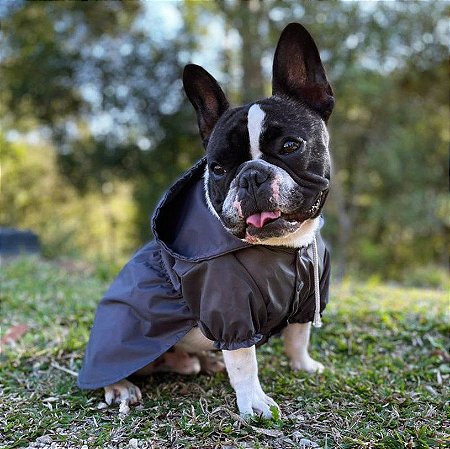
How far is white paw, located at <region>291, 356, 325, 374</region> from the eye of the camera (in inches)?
150

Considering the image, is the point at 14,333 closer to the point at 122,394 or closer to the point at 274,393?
the point at 122,394

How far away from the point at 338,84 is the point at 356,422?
31.9 feet

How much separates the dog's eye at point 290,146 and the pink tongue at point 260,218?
296 millimetres

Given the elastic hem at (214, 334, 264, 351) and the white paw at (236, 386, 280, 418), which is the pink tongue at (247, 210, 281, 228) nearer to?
the elastic hem at (214, 334, 264, 351)

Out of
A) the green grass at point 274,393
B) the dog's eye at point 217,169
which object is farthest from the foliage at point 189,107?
the dog's eye at point 217,169

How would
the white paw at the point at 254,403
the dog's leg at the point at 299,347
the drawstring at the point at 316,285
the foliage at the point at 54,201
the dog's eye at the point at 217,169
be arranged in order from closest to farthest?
1. the dog's eye at the point at 217,169
2. the white paw at the point at 254,403
3. the drawstring at the point at 316,285
4. the dog's leg at the point at 299,347
5. the foliage at the point at 54,201

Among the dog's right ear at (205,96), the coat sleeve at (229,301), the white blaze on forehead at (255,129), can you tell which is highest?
the dog's right ear at (205,96)

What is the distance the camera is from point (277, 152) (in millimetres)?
2832

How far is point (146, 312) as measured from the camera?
331 centimetres

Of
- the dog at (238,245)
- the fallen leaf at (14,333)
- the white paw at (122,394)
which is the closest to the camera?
the dog at (238,245)

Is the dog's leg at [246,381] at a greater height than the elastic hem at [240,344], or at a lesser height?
lesser

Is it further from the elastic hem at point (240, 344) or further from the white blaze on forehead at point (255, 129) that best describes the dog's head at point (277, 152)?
the elastic hem at point (240, 344)

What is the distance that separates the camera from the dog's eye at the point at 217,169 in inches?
116

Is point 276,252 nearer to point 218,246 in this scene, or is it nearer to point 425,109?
point 218,246
